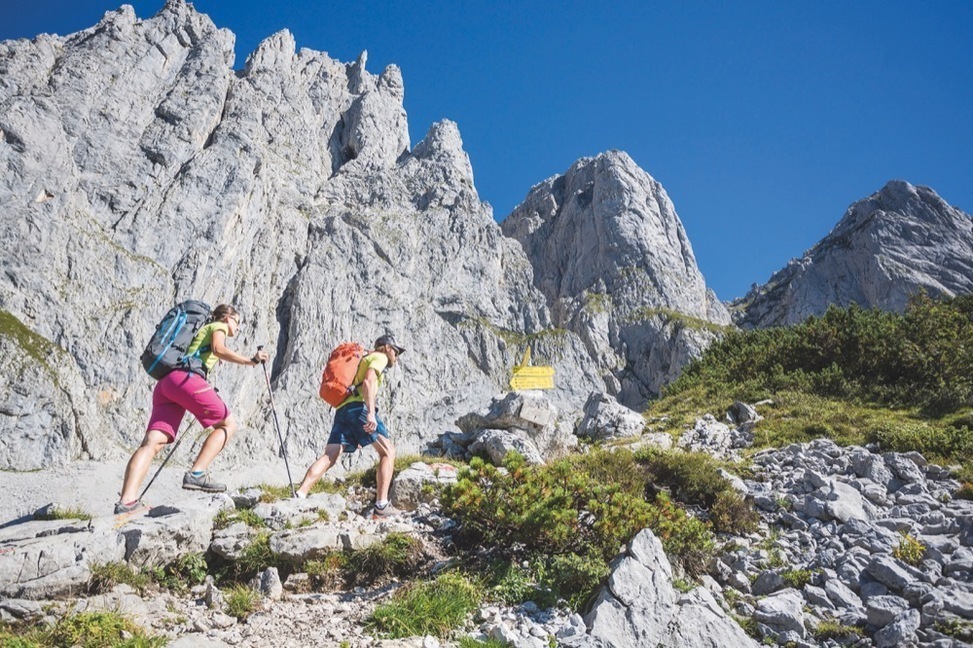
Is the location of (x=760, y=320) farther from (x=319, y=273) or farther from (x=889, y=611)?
(x=889, y=611)

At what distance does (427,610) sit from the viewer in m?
5.04

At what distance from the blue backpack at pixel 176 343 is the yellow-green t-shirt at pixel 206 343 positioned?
0.14 ft

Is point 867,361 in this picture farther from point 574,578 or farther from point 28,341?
point 28,341

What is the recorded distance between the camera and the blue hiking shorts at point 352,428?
8.12 metres

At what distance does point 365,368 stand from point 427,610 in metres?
3.94

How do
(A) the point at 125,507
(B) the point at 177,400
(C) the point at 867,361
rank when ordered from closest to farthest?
(A) the point at 125,507 → (B) the point at 177,400 → (C) the point at 867,361

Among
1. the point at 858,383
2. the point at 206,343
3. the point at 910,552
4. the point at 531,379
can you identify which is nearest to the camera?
the point at 910,552

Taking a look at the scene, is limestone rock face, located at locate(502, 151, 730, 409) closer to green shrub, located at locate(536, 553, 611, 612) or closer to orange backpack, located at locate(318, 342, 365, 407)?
orange backpack, located at locate(318, 342, 365, 407)

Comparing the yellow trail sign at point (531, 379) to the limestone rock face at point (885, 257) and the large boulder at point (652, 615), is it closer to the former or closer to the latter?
the large boulder at point (652, 615)

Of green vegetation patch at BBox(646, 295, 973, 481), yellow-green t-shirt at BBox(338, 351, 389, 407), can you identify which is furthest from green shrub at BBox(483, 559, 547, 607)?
green vegetation patch at BBox(646, 295, 973, 481)

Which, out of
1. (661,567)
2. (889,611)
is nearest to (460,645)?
(661,567)

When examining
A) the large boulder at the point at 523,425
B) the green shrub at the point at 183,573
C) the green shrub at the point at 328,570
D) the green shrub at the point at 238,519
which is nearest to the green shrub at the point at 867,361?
the large boulder at the point at 523,425

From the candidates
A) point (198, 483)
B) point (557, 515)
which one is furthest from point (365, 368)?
point (557, 515)

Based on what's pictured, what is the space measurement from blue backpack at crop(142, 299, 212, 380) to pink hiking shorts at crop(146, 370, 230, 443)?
121mm
